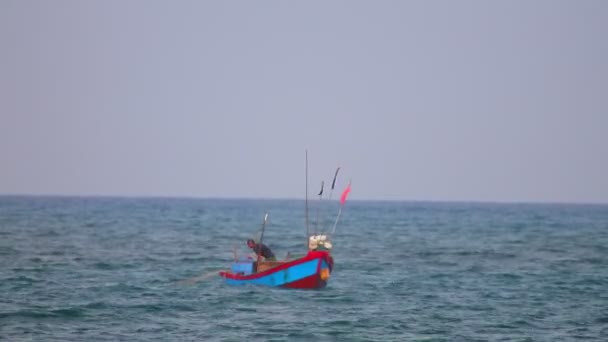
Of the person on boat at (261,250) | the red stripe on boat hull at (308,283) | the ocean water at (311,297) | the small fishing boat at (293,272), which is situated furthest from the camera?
the person on boat at (261,250)

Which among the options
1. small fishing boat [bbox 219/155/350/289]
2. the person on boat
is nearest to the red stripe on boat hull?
small fishing boat [bbox 219/155/350/289]

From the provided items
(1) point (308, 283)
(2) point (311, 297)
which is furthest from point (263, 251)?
(2) point (311, 297)

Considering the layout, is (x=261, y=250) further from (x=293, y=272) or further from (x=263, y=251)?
(x=293, y=272)

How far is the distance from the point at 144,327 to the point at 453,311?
37.7ft

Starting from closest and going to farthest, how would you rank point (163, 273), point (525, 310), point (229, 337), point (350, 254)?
1. point (229, 337)
2. point (525, 310)
3. point (163, 273)
4. point (350, 254)

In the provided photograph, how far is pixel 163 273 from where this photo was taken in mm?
51969

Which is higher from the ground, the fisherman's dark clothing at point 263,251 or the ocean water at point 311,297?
the fisherman's dark clothing at point 263,251

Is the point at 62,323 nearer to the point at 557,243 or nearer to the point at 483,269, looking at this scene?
the point at 483,269

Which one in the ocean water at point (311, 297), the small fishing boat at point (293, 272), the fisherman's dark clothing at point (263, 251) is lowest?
the ocean water at point (311, 297)

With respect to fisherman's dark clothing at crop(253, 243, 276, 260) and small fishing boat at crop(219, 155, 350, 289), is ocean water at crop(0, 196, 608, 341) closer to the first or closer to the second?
small fishing boat at crop(219, 155, 350, 289)

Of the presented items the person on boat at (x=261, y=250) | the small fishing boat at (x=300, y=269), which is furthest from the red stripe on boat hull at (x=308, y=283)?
the person on boat at (x=261, y=250)

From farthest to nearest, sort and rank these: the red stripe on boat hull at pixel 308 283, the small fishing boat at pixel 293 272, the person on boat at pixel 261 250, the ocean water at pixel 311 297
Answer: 1. the person on boat at pixel 261 250
2. the red stripe on boat hull at pixel 308 283
3. the small fishing boat at pixel 293 272
4. the ocean water at pixel 311 297

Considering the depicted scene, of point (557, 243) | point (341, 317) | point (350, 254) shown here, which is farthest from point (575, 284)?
point (557, 243)

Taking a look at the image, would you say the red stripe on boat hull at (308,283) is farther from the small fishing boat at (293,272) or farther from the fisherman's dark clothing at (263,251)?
the fisherman's dark clothing at (263,251)
